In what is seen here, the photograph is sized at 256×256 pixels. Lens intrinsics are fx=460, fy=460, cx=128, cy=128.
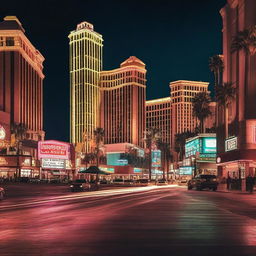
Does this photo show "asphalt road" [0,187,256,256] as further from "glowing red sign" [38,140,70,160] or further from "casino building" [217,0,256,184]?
"glowing red sign" [38,140,70,160]

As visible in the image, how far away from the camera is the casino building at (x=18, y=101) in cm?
11594

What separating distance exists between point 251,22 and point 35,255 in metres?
63.2

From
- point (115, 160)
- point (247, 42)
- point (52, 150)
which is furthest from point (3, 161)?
point (115, 160)

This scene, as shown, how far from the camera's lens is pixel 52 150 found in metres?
98.1

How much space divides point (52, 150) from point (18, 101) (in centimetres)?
Result: 6279

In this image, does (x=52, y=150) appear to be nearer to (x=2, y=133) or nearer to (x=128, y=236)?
(x=2, y=133)

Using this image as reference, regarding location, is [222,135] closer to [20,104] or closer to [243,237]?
[243,237]

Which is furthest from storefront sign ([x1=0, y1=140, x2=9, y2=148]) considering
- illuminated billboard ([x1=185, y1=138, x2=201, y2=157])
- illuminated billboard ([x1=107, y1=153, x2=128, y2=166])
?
illuminated billboard ([x1=107, y1=153, x2=128, y2=166])

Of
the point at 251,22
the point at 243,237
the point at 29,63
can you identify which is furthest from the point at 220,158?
the point at 29,63

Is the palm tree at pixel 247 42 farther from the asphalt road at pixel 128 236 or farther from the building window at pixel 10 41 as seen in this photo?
the building window at pixel 10 41

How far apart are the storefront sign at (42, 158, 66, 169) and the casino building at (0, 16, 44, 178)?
1542cm

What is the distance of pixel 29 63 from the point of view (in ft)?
579

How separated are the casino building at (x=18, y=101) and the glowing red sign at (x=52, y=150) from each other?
53.6ft

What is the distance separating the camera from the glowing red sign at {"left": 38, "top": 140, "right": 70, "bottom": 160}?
96.0 meters
